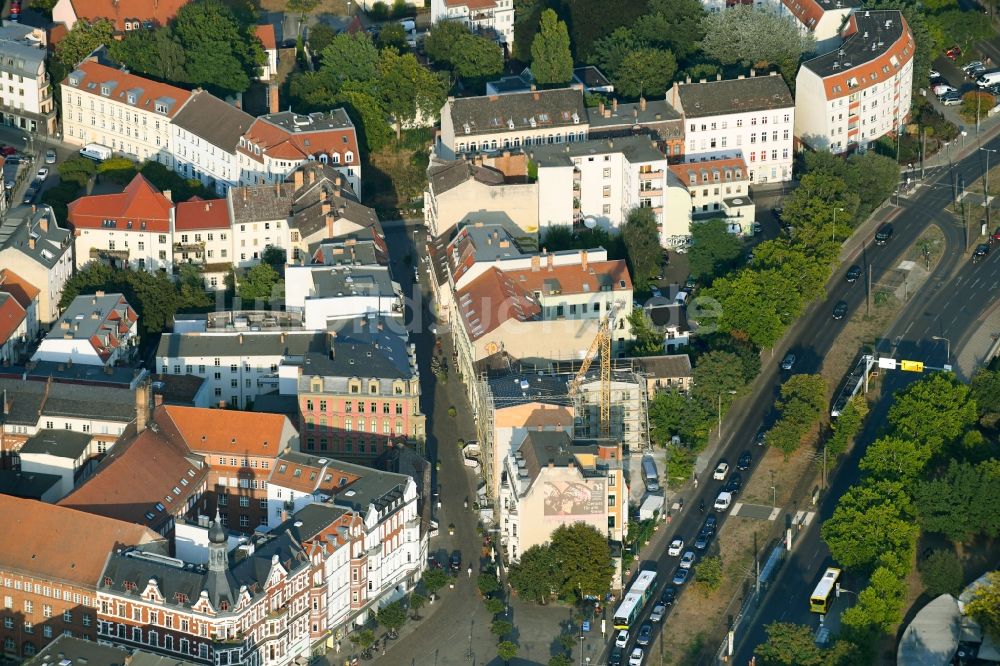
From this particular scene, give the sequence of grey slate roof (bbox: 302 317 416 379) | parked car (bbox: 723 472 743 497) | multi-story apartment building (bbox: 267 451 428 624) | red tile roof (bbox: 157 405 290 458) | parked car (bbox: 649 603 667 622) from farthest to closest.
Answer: parked car (bbox: 723 472 743 497), grey slate roof (bbox: 302 317 416 379), red tile roof (bbox: 157 405 290 458), parked car (bbox: 649 603 667 622), multi-story apartment building (bbox: 267 451 428 624)

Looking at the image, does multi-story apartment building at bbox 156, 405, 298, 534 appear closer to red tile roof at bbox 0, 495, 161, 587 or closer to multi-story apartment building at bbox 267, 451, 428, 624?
multi-story apartment building at bbox 267, 451, 428, 624

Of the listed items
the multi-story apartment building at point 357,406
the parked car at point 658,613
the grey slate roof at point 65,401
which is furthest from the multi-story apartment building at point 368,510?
the parked car at point 658,613

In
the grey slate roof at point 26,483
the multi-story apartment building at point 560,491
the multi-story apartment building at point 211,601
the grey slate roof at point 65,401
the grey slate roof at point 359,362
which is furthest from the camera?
the grey slate roof at point 359,362

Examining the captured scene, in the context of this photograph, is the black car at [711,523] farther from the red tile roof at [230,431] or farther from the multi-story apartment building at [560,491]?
the red tile roof at [230,431]

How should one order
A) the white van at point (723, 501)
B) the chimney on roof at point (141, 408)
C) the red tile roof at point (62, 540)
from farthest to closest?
the white van at point (723, 501), the chimney on roof at point (141, 408), the red tile roof at point (62, 540)

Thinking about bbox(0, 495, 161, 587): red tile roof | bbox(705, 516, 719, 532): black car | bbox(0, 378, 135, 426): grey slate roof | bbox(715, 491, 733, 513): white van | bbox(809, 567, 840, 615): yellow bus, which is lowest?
bbox(809, 567, 840, 615): yellow bus

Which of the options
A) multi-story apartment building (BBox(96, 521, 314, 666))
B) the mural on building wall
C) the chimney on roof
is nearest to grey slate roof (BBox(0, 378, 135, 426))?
the chimney on roof

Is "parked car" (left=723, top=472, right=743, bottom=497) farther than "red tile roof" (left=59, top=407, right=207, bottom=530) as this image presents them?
Yes
